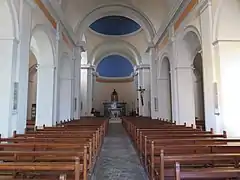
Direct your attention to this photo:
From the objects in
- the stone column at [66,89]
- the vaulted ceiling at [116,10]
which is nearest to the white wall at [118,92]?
the vaulted ceiling at [116,10]

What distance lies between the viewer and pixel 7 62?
16.4 ft

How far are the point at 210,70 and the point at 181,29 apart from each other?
112 inches

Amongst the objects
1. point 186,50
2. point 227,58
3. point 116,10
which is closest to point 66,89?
point 116,10

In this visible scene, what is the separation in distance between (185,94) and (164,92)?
3.35 m

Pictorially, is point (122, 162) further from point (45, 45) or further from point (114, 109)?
point (114, 109)

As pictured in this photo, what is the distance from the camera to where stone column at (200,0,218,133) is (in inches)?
215

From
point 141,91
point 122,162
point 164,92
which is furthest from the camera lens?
point 141,91

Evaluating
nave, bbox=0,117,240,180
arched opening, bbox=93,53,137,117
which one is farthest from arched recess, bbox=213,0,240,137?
arched opening, bbox=93,53,137,117

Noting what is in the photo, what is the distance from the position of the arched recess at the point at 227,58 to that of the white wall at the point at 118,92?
1872 cm

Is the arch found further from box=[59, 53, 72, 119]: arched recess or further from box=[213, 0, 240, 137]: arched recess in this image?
box=[59, 53, 72, 119]: arched recess

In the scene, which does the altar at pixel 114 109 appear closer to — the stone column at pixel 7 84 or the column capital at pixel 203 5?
the column capital at pixel 203 5

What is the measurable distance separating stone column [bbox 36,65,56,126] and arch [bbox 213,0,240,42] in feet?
18.2

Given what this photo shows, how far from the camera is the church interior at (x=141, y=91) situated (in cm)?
304

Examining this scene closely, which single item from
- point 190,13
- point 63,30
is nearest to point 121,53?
point 63,30
